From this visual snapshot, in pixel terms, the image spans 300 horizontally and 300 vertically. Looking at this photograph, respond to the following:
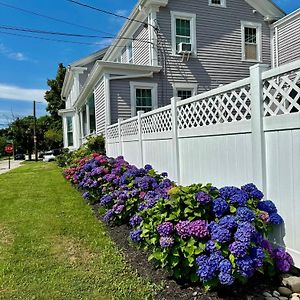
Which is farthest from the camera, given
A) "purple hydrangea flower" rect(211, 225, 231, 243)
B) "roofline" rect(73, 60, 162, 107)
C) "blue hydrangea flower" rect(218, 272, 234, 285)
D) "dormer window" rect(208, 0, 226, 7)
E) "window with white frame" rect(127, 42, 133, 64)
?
"window with white frame" rect(127, 42, 133, 64)

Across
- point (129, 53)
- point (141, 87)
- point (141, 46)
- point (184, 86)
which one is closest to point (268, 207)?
point (141, 87)

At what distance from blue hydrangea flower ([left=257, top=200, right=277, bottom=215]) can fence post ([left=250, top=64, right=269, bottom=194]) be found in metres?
0.20

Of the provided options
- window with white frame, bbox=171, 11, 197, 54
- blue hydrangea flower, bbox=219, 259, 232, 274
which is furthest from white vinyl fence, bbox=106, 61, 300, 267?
window with white frame, bbox=171, 11, 197, 54

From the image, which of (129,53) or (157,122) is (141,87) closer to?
(129,53)

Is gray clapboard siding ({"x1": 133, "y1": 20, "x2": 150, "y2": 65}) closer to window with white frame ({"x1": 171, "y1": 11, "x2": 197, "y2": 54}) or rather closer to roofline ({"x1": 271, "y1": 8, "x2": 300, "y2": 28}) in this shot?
window with white frame ({"x1": 171, "y1": 11, "x2": 197, "y2": 54})

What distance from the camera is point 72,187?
9.46 metres

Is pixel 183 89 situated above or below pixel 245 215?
above

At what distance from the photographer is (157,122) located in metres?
6.46

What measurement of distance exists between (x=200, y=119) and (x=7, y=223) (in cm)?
383

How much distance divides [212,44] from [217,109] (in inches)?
397

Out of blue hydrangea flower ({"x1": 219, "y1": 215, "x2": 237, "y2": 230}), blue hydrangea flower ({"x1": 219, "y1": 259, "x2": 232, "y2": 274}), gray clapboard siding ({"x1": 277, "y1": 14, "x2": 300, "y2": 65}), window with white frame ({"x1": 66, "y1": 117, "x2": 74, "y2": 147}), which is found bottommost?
blue hydrangea flower ({"x1": 219, "y1": 259, "x2": 232, "y2": 274})

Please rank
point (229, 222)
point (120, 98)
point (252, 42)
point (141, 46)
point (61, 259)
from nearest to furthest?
1. point (229, 222)
2. point (61, 259)
3. point (120, 98)
4. point (141, 46)
5. point (252, 42)

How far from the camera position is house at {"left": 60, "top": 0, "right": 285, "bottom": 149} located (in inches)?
462

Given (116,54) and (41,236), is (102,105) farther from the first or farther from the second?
(41,236)
